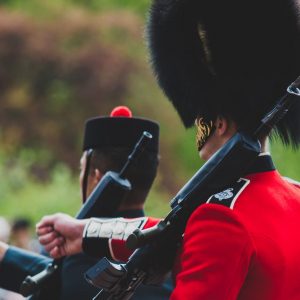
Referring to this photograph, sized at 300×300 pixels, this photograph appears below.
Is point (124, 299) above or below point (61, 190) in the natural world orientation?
above

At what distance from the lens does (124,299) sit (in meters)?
2.88

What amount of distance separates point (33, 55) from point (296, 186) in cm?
1577

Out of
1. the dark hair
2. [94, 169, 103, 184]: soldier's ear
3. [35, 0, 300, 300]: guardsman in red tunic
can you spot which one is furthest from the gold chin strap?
[94, 169, 103, 184]: soldier's ear

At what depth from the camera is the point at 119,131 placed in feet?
13.2

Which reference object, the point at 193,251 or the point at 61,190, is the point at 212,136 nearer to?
the point at 193,251

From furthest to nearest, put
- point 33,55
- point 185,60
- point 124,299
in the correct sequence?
point 33,55, point 185,60, point 124,299

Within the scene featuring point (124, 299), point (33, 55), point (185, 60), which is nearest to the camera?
point (124, 299)

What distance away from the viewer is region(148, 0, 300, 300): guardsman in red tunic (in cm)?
260

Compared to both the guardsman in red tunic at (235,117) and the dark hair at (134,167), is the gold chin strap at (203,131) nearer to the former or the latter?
the guardsman in red tunic at (235,117)

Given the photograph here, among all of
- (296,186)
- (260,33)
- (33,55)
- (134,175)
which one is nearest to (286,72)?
(260,33)

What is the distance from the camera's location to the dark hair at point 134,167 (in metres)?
3.88

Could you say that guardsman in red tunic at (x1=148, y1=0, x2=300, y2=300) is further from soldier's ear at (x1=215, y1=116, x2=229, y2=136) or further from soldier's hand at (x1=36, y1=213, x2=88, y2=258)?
soldier's hand at (x1=36, y1=213, x2=88, y2=258)

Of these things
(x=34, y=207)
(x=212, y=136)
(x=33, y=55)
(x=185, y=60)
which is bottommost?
(x=34, y=207)

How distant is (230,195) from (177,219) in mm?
178
